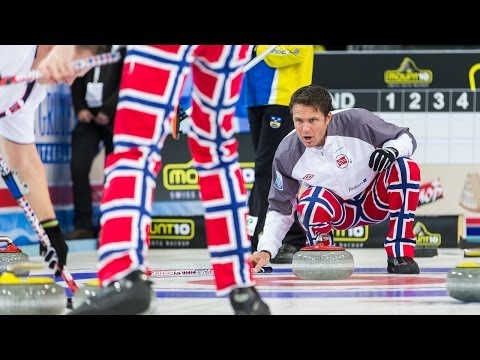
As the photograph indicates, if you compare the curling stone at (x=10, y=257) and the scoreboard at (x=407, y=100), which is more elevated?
the scoreboard at (x=407, y=100)

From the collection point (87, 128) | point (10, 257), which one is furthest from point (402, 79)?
point (10, 257)

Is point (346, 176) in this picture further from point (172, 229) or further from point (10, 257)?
point (172, 229)

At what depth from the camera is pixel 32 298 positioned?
3.35m

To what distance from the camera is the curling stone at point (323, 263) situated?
4.88 metres

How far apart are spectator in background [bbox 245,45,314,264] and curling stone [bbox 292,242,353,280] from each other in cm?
119

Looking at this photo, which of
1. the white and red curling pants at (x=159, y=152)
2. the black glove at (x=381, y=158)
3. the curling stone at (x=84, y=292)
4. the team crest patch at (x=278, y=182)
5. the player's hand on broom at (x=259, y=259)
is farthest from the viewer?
the team crest patch at (x=278, y=182)

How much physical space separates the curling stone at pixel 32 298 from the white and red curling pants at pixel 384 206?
2.10m

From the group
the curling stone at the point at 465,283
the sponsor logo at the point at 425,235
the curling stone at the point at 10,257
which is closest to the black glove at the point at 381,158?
the curling stone at the point at 465,283

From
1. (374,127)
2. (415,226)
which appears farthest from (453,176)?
(374,127)

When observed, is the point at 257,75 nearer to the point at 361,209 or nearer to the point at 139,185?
the point at 361,209

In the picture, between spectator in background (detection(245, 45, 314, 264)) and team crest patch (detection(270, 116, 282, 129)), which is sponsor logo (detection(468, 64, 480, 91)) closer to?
spectator in background (detection(245, 45, 314, 264))

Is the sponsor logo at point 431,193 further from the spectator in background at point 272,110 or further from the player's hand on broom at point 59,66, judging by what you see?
the player's hand on broom at point 59,66

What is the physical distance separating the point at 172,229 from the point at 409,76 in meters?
2.05

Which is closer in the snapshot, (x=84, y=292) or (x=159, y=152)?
(x=159, y=152)
